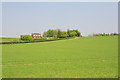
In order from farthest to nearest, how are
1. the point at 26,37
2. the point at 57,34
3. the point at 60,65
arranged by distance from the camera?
1. the point at 57,34
2. the point at 26,37
3. the point at 60,65

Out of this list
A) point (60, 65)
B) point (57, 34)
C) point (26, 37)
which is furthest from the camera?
point (57, 34)

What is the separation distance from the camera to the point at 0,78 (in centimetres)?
607

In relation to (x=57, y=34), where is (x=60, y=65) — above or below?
below

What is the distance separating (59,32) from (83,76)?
65.4 m

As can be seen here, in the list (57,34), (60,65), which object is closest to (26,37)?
(57,34)

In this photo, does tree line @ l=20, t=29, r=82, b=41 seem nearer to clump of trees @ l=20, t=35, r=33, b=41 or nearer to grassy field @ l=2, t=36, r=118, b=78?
clump of trees @ l=20, t=35, r=33, b=41

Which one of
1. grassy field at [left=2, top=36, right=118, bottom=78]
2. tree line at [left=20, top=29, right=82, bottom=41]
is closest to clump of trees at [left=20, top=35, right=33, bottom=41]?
tree line at [left=20, top=29, right=82, bottom=41]

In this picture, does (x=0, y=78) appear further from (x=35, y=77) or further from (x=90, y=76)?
(x=90, y=76)

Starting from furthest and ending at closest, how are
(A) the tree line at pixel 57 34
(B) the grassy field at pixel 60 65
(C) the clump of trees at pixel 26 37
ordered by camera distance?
(A) the tree line at pixel 57 34 < (C) the clump of trees at pixel 26 37 < (B) the grassy field at pixel 60 65

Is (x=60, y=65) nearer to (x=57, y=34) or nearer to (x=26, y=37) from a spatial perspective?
(x=26, y=37)

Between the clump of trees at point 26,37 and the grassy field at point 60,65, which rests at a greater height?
the clump of trees at point 26,37

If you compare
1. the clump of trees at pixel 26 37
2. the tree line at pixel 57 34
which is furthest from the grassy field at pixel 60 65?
the tree line at pixel 57 34

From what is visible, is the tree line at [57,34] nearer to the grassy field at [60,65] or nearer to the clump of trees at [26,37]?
the clump of trees at [26,37]

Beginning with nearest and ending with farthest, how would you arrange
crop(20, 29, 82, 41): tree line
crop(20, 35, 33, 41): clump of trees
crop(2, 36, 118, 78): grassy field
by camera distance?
crop(2, 36, 118, 78): grassy field, crop(20, 35, 33, 41): clump of trees, crop(20, 29, 82, 41): tree line
